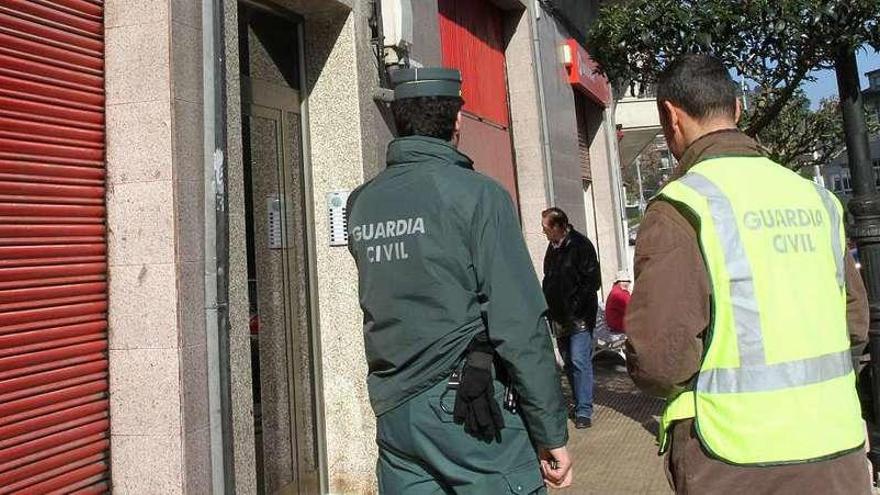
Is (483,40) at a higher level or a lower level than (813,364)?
higher

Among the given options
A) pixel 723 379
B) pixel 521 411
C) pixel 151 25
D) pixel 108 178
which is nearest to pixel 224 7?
pixel 151 25

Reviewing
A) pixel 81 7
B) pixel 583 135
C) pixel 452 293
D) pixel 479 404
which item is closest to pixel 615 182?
pixel 583 135

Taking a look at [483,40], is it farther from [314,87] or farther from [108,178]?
[108,178]

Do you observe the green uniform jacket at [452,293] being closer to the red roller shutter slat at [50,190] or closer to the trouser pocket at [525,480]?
the trouser pocket at [525,480]

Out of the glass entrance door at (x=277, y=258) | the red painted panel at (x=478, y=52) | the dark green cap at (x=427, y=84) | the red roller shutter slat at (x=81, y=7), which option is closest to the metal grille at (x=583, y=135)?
the red painted panel at (x=478, y=52)

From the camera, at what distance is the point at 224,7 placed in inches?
162

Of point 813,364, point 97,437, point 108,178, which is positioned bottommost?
point 97,437

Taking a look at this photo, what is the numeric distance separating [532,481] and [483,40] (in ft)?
25.9

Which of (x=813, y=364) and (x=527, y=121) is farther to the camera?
(x=527, y=121)

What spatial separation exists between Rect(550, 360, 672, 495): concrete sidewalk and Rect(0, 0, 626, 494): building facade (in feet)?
5.62

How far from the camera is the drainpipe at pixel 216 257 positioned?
374cm

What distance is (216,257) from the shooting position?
12.5 feet

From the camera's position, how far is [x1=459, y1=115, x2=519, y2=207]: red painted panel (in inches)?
321

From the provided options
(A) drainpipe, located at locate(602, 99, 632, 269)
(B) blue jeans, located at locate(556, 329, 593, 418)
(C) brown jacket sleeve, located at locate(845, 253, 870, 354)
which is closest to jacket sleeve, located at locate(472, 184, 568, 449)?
(C) brown jacket sleeve, located at locate(845, 253, 870, 354)
